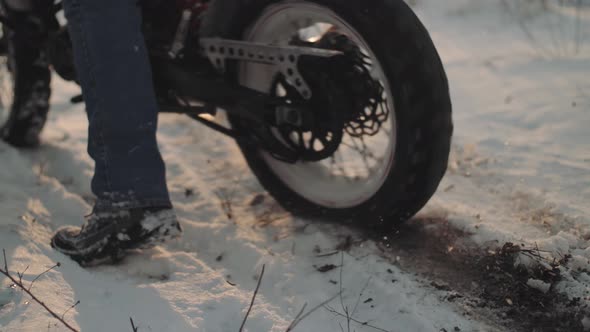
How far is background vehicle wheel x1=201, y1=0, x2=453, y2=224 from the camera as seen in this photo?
1.57 m

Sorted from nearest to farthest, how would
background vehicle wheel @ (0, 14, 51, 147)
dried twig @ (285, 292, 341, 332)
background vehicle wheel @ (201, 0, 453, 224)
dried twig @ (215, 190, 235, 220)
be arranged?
dried twig @ (285, 292, 341, 332) → background vehicle wheel @ (201, 0, 453, 224) → dried twig @ (215, 190, 235, 220) → background vehicle wheel @ (0, 14, 51, 147)

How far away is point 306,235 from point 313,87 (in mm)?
472

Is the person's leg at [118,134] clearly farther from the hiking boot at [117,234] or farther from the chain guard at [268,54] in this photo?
the chain guard at [268,54]

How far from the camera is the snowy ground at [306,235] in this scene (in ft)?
4.84

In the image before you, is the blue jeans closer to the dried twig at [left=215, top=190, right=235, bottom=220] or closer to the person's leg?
the person's leg

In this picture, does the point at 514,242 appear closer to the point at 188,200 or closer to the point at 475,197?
the point at 475,197

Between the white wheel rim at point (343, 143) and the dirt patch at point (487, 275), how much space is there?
0.50ft

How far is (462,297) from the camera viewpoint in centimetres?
154

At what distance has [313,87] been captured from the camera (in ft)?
5.73

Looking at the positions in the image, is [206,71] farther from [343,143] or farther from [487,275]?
[487,275]

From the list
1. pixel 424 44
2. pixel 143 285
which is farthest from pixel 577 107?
pixel 143 285

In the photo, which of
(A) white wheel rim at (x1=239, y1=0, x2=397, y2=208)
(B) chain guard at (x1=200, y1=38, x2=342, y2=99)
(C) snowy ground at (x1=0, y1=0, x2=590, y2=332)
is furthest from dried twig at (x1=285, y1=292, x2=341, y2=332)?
(B) chain guard at (x1=200, y1=38, x2=342, y2=99)

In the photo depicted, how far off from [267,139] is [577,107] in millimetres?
1462

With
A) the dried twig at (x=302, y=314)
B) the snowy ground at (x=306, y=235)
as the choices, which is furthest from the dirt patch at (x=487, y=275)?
the dried twig at (x=302, y=314)
